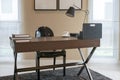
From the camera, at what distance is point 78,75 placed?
3.99 m

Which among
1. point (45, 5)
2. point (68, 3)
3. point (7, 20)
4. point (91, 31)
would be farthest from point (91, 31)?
point (7, 20)

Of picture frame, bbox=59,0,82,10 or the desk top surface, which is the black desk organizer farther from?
picture frame, bbox=59,0,82,10

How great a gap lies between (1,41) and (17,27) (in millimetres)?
481

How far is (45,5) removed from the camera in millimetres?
4891

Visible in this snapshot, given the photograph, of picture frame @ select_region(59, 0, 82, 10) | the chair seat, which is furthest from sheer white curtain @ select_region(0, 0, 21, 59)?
the chair seat

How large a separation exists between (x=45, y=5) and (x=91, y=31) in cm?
187

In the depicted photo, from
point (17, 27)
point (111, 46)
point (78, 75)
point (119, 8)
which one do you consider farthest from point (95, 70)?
point (17, 27)

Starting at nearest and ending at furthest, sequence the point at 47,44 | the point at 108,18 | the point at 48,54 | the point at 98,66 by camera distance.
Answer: the point at 47,44, the point at 48,54, the point at 98,66, the point at 108,18

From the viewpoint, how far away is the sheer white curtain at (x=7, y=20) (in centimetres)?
493

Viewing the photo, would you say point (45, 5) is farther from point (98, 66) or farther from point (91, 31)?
point (91, 31)

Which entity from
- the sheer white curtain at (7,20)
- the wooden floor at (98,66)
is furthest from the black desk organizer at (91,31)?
the sheer white curtain at (7,20)

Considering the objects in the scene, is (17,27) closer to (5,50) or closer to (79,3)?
(5,50)

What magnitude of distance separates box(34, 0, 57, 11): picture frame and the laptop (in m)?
1.73

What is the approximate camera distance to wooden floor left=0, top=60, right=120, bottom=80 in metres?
4.12
